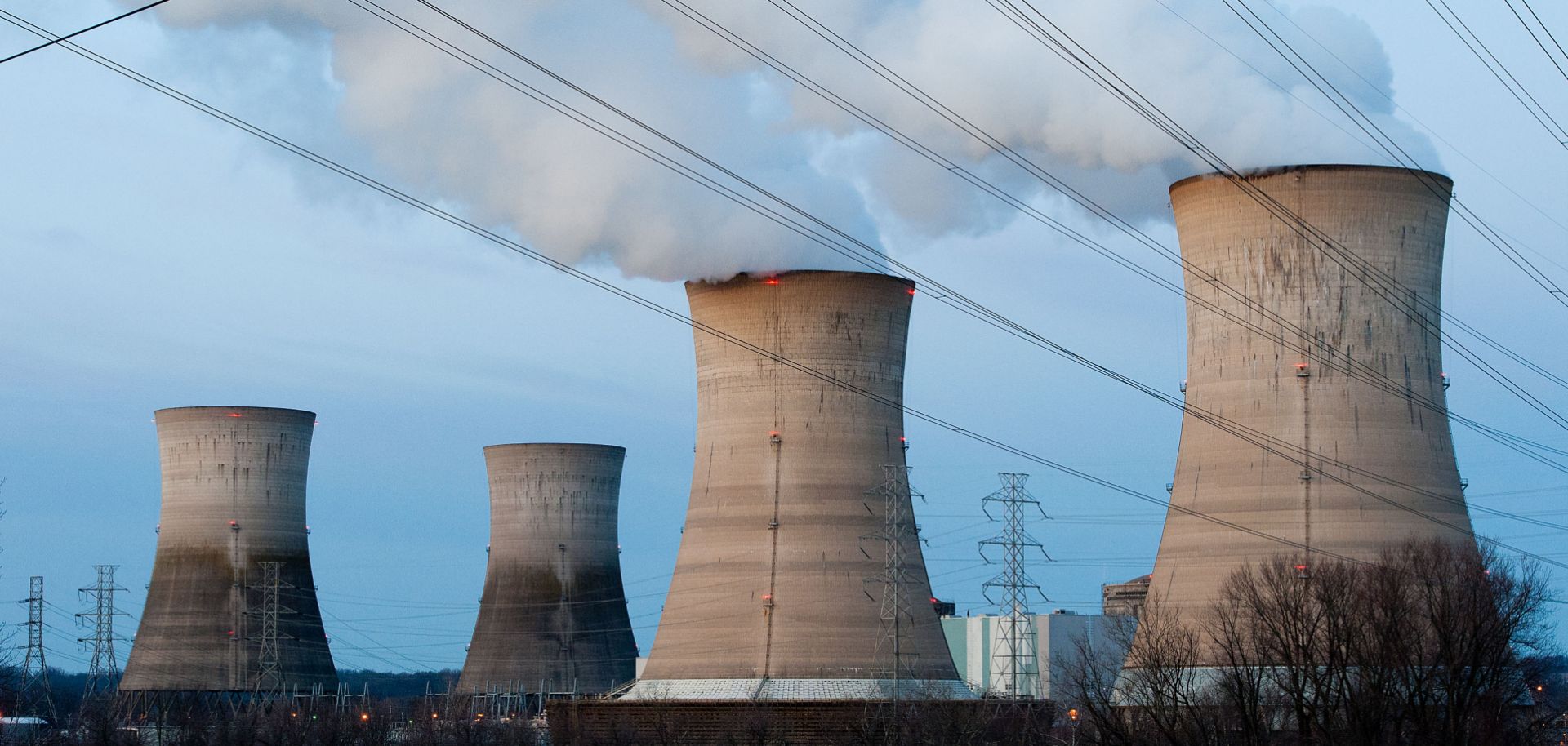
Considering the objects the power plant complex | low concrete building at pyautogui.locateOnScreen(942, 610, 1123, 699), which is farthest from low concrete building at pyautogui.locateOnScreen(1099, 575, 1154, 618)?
the power plant complex

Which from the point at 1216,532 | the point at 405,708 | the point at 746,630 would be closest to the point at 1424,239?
the point at 1216,532

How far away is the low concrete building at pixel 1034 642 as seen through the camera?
37.3 meters

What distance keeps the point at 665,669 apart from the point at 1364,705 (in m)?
9.24

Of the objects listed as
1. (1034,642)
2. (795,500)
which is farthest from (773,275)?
(1034,642)

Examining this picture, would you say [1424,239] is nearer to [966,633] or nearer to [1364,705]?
[1364,705]

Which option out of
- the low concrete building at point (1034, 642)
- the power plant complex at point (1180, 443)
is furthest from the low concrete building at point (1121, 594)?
the power plant complex at point (1180, 443)

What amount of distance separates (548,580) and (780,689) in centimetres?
1496

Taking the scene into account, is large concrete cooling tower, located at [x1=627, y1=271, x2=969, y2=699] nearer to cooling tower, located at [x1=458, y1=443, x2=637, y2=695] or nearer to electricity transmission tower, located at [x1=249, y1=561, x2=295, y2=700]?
electricity transmission tower, located at [x1=249, y1=561, x2=295, y2=700]

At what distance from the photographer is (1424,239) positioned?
21031 millimetres

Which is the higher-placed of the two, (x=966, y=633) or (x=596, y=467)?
(x=596, y=467)

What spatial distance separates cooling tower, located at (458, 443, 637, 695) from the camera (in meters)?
37.8

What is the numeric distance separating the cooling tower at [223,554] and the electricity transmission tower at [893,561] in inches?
594

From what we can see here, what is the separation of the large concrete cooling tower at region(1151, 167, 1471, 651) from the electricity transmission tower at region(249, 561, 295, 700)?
1966 cm

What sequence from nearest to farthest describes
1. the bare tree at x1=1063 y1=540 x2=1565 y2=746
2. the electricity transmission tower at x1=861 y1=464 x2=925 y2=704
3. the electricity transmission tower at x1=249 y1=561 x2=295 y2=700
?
the bare tree at x1=1063 y1=540 x2=1565 y2=746 < the electricity transmission tower at x1=861 y1=464 x2=925 y2=704 < the electricity transmission tower at x1=249 y1=561 x2=295 y2=700
